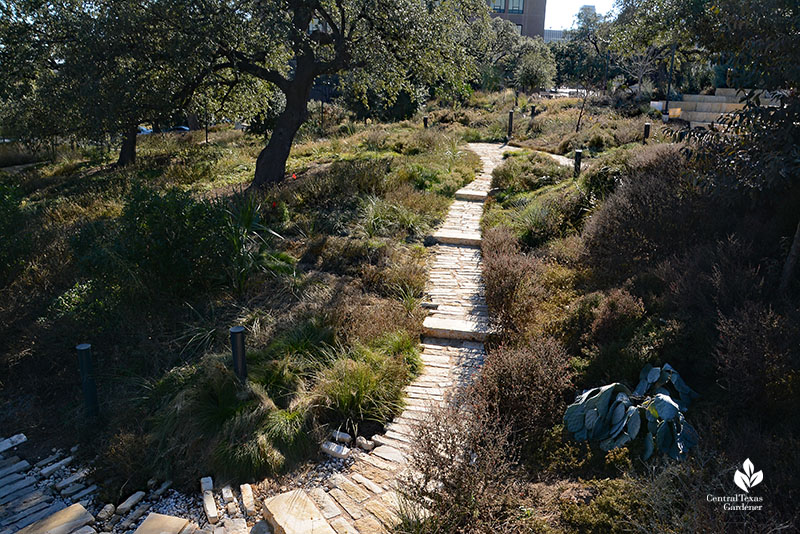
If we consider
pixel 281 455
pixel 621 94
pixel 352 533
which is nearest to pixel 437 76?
pixel 281 455

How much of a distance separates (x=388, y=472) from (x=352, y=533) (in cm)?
69

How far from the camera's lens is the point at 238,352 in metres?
4.84

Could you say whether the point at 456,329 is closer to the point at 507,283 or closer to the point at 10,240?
the point at 507,283

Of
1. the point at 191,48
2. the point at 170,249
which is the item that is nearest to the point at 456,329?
the point at 170,249

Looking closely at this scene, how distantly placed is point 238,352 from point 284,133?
8.55 meters

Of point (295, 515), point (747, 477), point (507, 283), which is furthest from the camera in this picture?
point (507, 283)

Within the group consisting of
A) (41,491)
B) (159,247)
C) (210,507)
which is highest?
(159,247)

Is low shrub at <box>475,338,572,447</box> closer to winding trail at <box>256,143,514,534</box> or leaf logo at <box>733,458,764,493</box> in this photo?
winding trail at <box>256,143,514,534</box>

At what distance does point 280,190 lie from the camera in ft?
35.0

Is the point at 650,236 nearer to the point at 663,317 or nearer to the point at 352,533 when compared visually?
the point at 663,317

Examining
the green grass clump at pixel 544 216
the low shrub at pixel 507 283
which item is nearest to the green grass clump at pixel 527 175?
the green grass clump at pixel 544 216

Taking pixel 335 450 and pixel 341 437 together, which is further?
pixel 341 437

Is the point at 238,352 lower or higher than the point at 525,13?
lower

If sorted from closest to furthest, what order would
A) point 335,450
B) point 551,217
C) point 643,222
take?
point 335,450, point 643,222, point 551,217
